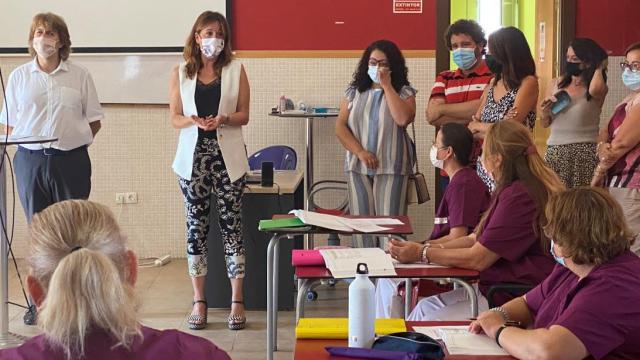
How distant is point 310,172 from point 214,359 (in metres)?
4.34

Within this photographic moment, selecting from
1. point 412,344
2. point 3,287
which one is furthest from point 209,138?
point 412,344

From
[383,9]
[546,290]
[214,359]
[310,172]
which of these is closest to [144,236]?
[310,172]

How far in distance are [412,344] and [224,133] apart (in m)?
2.66

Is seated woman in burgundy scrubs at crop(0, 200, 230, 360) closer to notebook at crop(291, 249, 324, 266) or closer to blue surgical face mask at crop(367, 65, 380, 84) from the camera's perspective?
notebook at crop(291, 249, 324, 266)

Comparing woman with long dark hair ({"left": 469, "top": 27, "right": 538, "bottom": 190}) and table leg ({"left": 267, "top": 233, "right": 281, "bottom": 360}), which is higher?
woman with long dark hair ({"left": 469, "top": 27, "right": 538, "bottom": 190})

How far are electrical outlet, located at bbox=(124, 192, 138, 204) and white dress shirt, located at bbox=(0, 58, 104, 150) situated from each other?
6.04 feet

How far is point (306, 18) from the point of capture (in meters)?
6.34

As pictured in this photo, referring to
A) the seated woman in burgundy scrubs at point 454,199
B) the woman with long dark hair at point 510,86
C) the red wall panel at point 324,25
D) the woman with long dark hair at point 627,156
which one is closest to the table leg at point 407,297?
the seated woman in burgundy scrubs at point 454,199

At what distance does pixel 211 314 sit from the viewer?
497cm

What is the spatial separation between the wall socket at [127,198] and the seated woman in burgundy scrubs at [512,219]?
375 centimetres

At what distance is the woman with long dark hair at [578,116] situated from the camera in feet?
15.8

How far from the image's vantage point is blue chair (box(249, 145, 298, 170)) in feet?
19.7

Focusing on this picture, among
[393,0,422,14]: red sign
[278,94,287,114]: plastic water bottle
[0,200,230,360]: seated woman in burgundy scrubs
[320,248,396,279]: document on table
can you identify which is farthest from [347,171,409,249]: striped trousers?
[0,200,230,360]: seated woman in burgundy scrubs

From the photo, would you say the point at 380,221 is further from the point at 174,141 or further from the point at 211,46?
the point at 174,141
